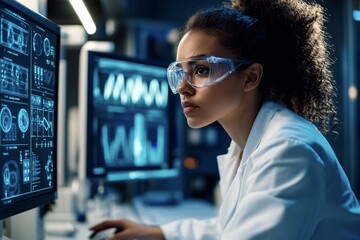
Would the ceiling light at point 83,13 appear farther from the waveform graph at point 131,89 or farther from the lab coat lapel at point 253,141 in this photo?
the lab coat lapel at point 253,141

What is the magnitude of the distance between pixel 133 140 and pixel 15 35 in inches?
37.9

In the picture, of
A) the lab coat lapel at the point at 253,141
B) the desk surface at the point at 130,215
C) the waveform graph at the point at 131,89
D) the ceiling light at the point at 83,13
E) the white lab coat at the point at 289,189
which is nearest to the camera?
the white lab coat at the point at 289,189

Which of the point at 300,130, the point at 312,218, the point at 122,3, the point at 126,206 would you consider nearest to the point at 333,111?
the point at 300,130

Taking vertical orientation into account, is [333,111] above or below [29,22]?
below

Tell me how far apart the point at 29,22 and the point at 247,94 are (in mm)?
578

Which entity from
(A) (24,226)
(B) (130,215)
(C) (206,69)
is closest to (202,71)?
(C) (206,69)

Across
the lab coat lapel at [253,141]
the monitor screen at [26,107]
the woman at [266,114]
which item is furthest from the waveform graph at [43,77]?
the lab coat lapel at [253,141]

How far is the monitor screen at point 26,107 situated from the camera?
3.15 feet

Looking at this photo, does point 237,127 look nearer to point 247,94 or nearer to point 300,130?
point 247,94

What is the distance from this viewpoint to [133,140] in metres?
1.91

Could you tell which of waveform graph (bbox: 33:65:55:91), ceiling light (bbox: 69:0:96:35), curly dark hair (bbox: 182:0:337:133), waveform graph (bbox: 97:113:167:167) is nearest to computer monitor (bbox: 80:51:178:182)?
waveform graph (bbox: 97:113:167:167)

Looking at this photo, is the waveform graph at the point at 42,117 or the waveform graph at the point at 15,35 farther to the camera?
the waveform graph at the point at 42,117

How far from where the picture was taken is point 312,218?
0.96 metres

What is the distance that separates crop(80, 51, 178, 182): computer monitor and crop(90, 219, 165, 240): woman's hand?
1.10 ft
